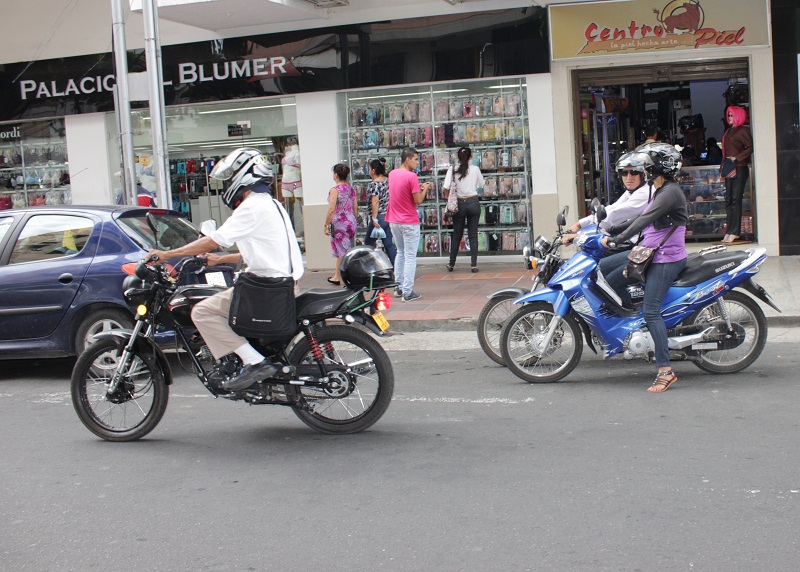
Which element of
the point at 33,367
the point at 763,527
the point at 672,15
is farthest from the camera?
the point at 672,15

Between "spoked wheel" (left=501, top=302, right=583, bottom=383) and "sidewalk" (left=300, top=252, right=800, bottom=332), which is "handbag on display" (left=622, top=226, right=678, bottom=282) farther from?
"sidewalk" (left=300, top=252, right=800, bottom=332)

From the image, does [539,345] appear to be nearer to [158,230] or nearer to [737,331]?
[737,331]

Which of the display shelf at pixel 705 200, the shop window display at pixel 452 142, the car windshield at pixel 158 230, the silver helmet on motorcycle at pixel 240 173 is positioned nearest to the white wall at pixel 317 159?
the shop window display at pixel 452 142

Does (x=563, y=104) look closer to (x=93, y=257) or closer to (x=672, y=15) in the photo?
A: (x=672, y=15)

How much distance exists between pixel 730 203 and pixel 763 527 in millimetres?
10752

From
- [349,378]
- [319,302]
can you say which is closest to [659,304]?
[349,378]

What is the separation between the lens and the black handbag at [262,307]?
583cm

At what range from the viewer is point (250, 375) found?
5.91m

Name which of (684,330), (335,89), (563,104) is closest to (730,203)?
(563,104)

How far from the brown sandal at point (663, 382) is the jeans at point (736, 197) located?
7.91m

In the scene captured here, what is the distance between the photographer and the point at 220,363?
6.04m

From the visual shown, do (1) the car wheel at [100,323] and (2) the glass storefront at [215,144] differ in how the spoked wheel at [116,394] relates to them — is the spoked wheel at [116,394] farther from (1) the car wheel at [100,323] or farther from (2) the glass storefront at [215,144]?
(2) the glass storefront at [215,144]

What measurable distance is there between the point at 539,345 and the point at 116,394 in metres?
3.04

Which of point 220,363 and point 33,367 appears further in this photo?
point 33,367
